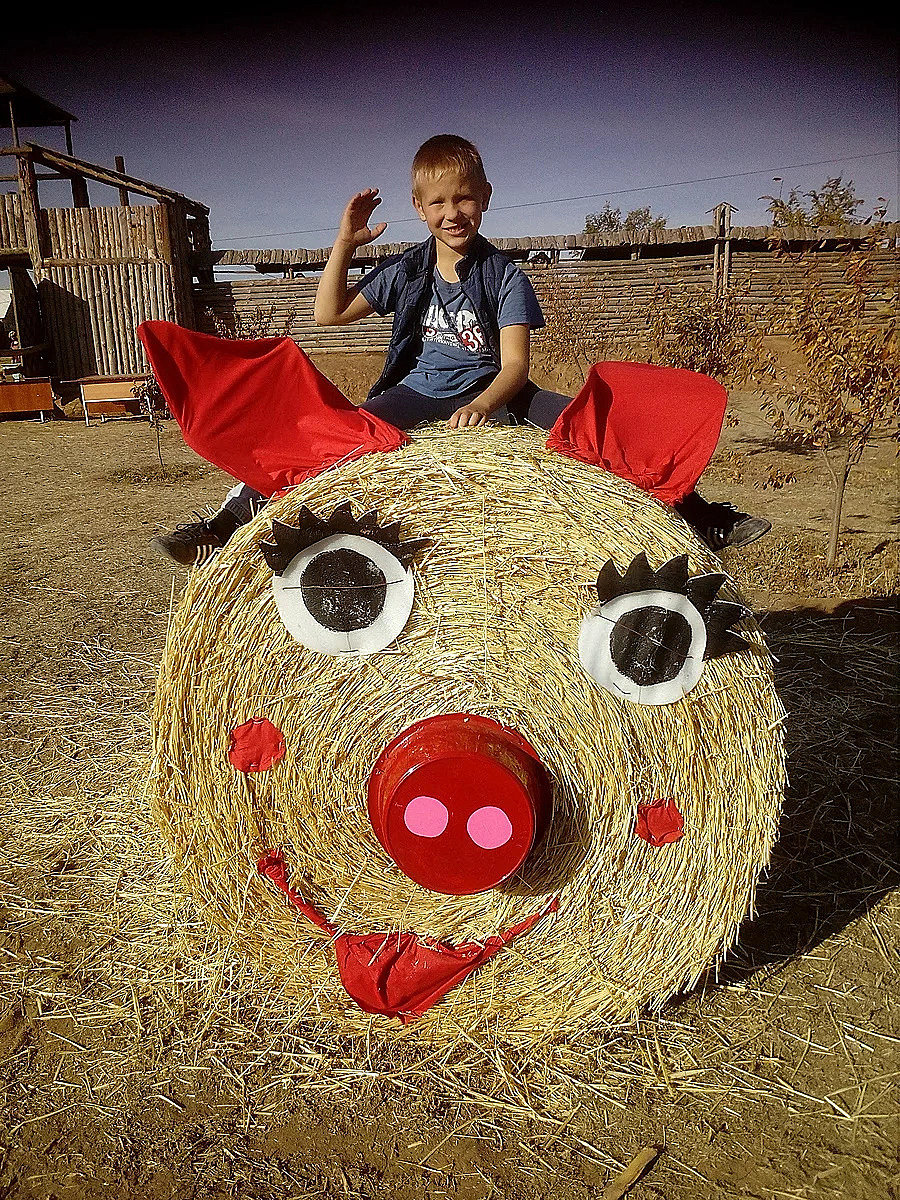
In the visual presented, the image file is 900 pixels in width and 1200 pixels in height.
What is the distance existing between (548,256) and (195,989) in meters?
18.0

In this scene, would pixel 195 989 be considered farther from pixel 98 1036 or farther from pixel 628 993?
pixel 628 993

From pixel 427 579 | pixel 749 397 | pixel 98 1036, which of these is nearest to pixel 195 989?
pixel 98 1036

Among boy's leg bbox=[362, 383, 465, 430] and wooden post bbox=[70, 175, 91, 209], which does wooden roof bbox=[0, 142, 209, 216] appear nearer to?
wooden post bbox=[70, 175, 91, 209]

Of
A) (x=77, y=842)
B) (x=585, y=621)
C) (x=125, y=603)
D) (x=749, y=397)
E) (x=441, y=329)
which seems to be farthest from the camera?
(x=749, y=397)

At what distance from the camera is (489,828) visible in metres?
1.81

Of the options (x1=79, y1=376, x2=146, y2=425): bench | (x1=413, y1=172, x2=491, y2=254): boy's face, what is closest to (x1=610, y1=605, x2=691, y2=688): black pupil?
(x1=413, y1=172, x2=491, y2=254): boy's face

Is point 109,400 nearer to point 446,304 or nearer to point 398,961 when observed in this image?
point 446,304

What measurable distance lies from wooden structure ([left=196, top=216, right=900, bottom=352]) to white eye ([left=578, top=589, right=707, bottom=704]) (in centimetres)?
1626

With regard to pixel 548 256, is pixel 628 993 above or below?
below

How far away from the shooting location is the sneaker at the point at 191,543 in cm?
225

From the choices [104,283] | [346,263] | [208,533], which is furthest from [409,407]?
[104,283]

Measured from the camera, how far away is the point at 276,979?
223cm

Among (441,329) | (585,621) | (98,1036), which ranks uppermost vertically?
(441,329)

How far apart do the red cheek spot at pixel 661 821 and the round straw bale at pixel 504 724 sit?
1.0 inches
